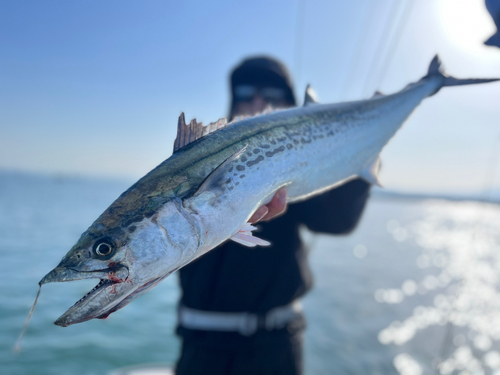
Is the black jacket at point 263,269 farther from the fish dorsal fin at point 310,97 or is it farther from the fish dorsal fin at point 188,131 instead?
the fish dorsal fin at point 188,131

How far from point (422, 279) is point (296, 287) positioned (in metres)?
14.9

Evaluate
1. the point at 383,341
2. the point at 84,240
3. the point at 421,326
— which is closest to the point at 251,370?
the point at 84,240

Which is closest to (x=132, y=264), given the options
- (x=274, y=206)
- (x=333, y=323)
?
(x=274, y=206)

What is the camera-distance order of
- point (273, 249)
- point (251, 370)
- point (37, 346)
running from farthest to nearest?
point (37, 346)
point (273, 249)
point (251, 370)

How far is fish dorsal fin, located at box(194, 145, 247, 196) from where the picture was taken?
1.73m

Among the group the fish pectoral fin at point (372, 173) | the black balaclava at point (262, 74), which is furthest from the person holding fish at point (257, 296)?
the black balaclava at point (262, 74)

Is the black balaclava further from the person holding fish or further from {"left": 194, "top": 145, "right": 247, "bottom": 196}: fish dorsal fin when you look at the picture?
{"left": 194, "top": 145, "right": 247, "bottom": 196}: fish dorsal fin

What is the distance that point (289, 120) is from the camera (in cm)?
222

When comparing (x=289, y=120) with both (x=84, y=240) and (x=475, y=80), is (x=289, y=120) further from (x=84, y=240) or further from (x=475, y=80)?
(x=475, y=80)

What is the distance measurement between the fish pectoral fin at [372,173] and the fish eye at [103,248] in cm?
201

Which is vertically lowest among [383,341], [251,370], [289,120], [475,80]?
[383,341]

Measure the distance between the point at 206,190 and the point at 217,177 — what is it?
101mm

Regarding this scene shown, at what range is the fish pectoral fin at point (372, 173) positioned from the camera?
268 cm

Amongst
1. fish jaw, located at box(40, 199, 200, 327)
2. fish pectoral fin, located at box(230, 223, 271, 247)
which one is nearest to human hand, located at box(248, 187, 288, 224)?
fish pectoral fin, located at box(230, 223, 271, 247)
